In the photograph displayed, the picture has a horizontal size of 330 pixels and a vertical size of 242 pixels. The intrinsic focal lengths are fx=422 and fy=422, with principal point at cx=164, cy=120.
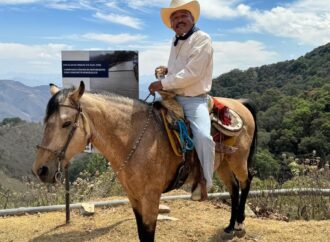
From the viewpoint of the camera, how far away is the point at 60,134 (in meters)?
3.23

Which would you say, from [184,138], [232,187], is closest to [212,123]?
[184,138]

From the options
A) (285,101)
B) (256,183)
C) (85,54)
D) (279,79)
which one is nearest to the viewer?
(85,54)

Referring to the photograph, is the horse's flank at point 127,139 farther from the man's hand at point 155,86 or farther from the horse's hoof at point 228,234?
the horse's hoof at point 228,234

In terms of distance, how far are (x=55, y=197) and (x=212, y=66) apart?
4592mm

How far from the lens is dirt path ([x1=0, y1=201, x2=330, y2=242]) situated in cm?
544

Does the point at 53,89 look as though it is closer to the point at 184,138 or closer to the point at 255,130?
the point at 184,138

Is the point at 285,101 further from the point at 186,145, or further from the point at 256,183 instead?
the point at 186,145

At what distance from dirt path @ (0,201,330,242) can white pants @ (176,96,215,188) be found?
1.67 meters

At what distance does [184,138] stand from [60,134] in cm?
124

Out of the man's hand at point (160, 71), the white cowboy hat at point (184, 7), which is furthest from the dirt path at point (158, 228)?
the white cowboy hat at point (184, 7)

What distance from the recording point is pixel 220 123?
15.0 ft

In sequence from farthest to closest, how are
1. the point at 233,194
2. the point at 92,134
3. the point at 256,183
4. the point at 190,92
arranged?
the point at 256,183 → the point at 233,194 → the point at 190,92 → the point at 92,134

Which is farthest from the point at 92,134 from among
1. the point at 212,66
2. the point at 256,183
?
the point at 256,183

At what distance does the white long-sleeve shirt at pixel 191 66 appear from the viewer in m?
3.96
